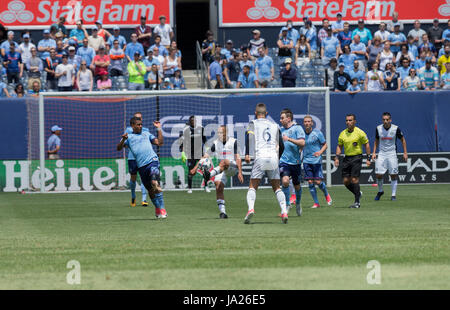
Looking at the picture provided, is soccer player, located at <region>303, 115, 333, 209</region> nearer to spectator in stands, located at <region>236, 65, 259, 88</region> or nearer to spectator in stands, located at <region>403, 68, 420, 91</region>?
spectator in stands, located at <region>236, 65, 259, 88</region>

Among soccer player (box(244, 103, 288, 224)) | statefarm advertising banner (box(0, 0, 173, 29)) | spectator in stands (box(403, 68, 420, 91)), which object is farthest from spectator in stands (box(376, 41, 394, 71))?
soccer player (box(244, 103, 288, 224))

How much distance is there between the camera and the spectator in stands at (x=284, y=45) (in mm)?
34438

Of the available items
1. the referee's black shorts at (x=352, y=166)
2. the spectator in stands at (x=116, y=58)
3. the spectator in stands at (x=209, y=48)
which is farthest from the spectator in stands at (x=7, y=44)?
the referee's black shorts at (x=352, y=166)

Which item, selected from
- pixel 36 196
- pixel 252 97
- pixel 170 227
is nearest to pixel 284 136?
pixel 170 227

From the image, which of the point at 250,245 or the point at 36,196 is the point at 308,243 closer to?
the point at 250,245

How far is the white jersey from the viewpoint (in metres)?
24.5

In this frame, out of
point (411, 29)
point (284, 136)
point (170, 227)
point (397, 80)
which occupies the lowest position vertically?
point (170, 227)

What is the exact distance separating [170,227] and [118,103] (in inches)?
655

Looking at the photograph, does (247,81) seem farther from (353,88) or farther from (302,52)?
(353,88)

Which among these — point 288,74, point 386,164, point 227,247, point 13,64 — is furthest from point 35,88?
point 227,247

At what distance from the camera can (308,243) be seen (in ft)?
42.6

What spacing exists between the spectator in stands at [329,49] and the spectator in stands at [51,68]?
1014 cm

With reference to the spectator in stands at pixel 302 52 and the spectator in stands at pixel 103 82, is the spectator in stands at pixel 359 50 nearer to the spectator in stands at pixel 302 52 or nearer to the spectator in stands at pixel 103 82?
the spectator in stands at pixel 302 52

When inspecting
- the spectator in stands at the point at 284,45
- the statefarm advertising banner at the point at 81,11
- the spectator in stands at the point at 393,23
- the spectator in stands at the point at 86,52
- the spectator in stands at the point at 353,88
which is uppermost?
the statefarm advertising banner at the point at 81,11
